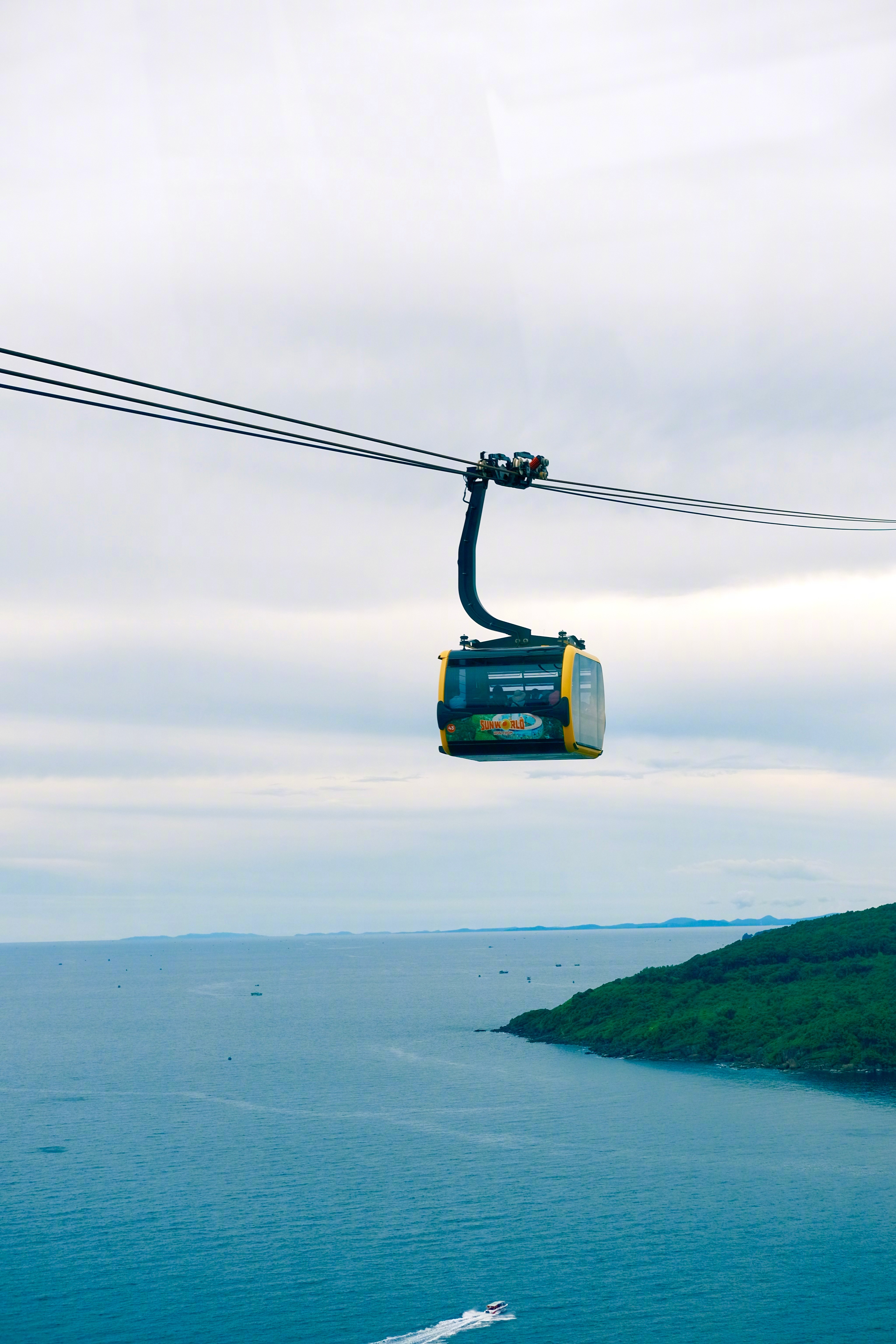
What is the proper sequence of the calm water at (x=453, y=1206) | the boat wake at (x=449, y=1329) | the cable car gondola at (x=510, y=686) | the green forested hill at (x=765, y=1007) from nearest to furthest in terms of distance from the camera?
the cable car gondola at (x=510, y=686) < the boat wake at (x=449, y=1329) < the calm water at (x=453, y=1206) < the green forested hill at (x=765, y=1007)

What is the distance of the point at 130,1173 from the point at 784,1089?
68182mm

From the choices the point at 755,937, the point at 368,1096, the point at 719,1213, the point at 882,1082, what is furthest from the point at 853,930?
the point at 719,1213

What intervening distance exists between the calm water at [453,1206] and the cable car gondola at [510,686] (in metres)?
51.8

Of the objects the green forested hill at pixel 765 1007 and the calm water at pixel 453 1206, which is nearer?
the calm water at pixel 453 1206

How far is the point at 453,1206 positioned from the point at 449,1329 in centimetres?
2300

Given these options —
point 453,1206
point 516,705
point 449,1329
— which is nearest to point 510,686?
point 516,705

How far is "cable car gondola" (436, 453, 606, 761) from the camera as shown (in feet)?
61.0

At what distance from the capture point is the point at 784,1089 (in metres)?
122

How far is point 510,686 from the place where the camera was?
19141mm

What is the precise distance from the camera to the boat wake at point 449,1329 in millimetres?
59281

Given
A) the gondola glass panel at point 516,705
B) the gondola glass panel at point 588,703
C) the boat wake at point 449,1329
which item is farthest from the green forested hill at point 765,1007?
the gondola glass panel at point 516,705

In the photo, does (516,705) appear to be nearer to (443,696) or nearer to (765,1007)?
(443,696)

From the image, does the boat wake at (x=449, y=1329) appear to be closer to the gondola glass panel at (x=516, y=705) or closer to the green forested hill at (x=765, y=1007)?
the gondola glass panel at (x=516, y=705)

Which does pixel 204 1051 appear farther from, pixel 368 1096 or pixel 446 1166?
pixel 446 1166
